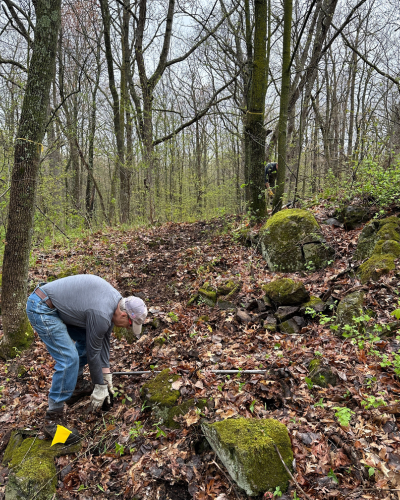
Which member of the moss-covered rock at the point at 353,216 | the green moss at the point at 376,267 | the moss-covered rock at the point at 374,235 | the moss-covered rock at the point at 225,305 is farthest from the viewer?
the moss-covered rock at the point at 353,216

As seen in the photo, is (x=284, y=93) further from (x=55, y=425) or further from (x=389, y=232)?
(x=55, y=425)

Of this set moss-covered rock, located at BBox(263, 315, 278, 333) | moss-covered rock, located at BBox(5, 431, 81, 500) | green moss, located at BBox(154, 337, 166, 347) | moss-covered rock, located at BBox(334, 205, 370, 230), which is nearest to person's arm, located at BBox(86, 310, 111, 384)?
moss-covered rock, located at BBox(5, 431, 81, 500)

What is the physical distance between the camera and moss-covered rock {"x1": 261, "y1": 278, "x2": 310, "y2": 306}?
476 centimetres

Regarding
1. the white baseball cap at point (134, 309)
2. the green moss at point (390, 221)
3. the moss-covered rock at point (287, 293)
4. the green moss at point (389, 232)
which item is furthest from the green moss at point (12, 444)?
the green moss at point (390, 221)

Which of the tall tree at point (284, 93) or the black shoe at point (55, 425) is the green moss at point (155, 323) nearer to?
the black shoe at point (55, 425)

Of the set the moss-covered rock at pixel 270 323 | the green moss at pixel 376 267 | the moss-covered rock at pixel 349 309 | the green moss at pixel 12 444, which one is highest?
the green moss at pixel 376 267

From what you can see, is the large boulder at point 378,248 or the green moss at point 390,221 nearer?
the large boulder at point 378,248

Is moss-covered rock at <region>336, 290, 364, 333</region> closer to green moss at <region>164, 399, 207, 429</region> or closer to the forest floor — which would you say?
the forest floor

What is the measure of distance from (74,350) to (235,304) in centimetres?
289

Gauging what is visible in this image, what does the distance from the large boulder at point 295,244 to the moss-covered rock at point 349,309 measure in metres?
1.54

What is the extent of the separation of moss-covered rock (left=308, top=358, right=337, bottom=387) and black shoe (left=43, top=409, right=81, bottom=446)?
2.64m

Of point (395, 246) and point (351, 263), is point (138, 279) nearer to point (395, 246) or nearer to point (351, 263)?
point (351, 263)

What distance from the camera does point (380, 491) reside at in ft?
7.06

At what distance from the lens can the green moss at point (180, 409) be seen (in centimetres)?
320
